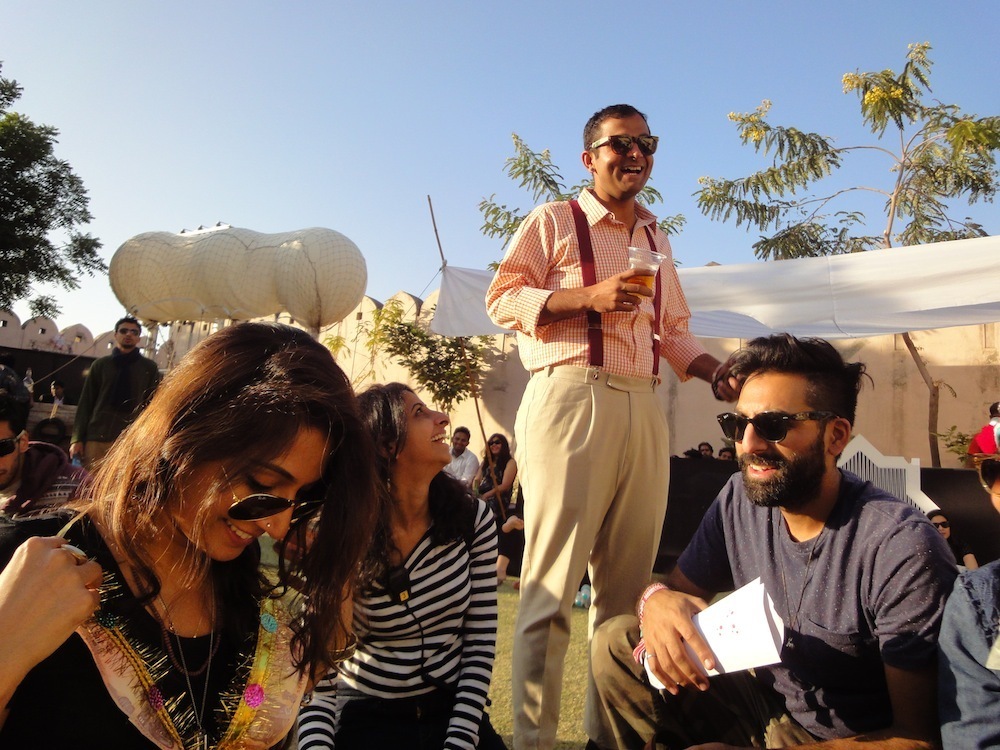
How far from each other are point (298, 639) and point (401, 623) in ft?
2.59

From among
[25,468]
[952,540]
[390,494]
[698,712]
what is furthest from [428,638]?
[952,540]

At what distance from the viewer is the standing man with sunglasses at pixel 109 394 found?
611cm

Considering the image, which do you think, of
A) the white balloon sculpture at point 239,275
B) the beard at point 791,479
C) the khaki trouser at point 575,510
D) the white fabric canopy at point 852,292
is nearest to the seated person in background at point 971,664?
the beard at point 791,479

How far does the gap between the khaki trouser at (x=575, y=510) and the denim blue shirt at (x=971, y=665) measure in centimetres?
115

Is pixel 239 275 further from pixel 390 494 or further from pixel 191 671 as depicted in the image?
pixel 191 671

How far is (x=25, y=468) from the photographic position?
2859 mm

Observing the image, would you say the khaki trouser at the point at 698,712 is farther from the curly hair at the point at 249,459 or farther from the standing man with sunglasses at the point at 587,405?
the curly hair at the point at 249,459

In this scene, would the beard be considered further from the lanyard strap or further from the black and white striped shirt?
the black and white striped shirt

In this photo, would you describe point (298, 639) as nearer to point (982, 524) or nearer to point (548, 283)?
point (548, 283)

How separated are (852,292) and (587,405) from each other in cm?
370

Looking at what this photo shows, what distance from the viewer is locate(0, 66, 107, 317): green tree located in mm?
22141

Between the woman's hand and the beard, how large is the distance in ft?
5.19

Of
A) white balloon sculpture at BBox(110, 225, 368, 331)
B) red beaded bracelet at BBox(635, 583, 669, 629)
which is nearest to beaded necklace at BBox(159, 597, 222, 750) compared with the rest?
red beaded bracelet at BBox(635, 583, 669, 629)

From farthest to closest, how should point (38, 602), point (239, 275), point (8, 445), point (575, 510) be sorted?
1. point (239, 275)
2. point (8, 445)
3. point (575, 510)
4. point (38, 602)
